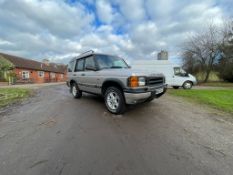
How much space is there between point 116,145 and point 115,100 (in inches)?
78.4

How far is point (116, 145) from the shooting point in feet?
8.96

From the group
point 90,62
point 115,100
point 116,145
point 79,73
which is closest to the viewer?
point 116,145

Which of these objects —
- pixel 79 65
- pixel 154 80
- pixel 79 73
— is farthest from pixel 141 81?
pixel 79 65

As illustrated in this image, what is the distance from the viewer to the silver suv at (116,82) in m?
4.00

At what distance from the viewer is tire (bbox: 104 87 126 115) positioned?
431 centimetres

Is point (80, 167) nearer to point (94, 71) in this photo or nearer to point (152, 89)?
point (152, 89)

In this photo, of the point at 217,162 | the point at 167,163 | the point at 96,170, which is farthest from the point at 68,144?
the point at 217,162

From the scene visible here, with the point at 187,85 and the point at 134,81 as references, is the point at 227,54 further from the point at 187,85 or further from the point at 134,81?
the point at 134,81

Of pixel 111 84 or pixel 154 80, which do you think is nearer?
pixel 154 80

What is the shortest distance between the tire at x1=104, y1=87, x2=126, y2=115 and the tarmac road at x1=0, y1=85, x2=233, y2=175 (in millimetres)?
257

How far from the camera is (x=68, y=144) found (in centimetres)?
279

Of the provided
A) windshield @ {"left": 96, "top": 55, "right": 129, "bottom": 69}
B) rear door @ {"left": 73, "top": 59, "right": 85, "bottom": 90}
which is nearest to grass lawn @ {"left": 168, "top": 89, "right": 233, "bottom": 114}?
windshield @ {"left": 96, "top": 55, "right": 129, "bottom": 69}

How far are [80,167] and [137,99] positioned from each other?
2381 millimetres

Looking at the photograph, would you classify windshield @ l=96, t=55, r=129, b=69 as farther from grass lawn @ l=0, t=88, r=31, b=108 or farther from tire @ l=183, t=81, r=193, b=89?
tire @ l=183, t=81, r=193, b=89
